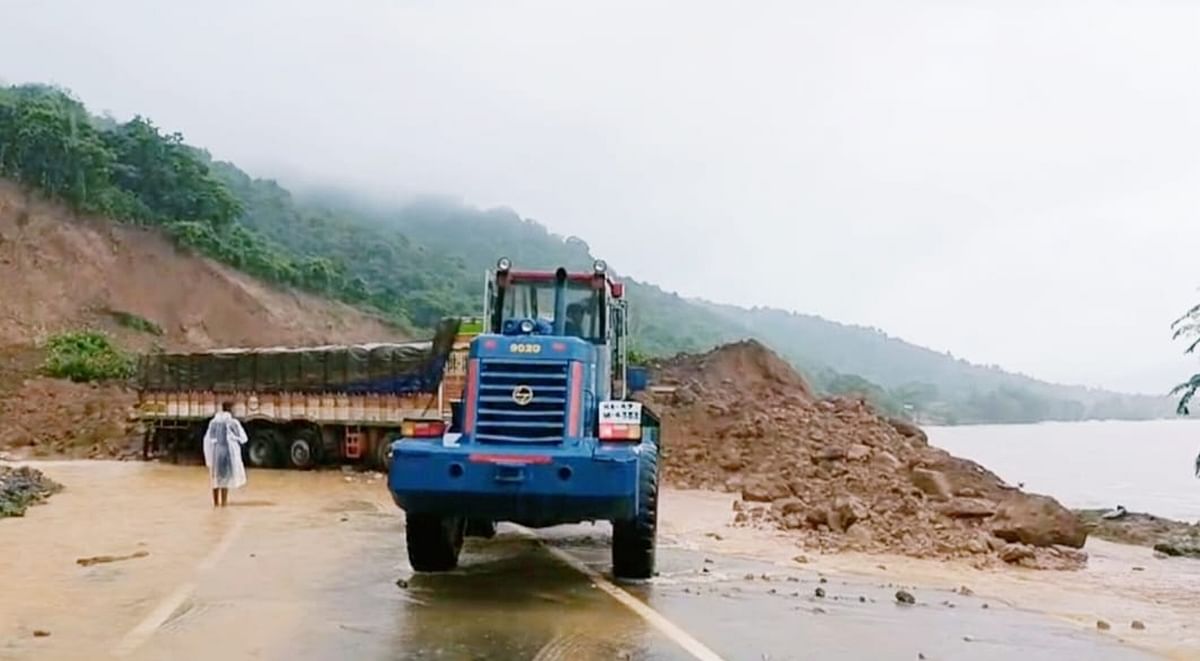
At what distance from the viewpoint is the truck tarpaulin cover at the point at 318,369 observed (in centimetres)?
2864

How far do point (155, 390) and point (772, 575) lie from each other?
2318 cm

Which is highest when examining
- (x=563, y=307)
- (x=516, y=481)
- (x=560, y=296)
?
(x=560, y=296)

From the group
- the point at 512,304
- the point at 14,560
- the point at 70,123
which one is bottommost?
the point at 14,560

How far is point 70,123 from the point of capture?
68062 mm

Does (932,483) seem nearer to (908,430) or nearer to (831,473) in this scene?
(831,473)

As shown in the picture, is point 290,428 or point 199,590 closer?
point 199,590

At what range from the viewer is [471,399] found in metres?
11.2

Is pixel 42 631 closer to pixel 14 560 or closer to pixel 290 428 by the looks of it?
pixel 14 560

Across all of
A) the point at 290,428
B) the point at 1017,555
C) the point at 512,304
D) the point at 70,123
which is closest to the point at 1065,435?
the point at 70,123

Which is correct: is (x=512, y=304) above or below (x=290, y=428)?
above

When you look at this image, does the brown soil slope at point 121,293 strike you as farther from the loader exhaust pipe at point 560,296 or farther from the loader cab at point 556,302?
the loader exhaust pipe at point 560,296

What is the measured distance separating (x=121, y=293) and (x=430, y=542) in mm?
55476

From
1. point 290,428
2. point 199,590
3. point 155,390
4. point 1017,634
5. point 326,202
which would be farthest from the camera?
point 326,202

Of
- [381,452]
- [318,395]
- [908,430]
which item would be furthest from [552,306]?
[908,430]
